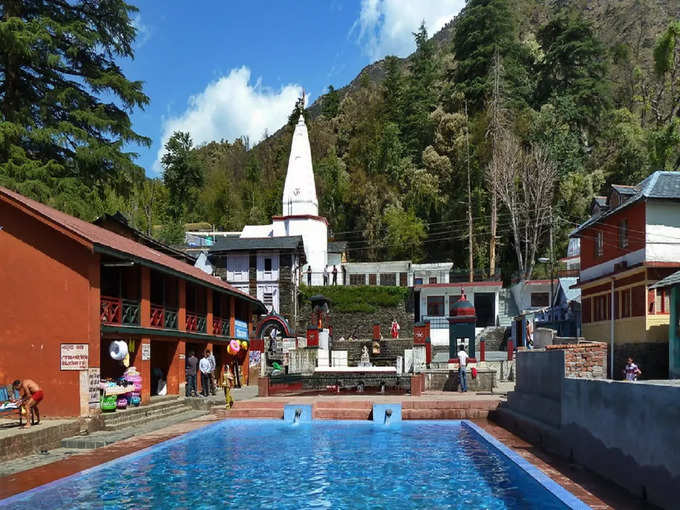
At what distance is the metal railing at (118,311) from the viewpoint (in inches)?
729

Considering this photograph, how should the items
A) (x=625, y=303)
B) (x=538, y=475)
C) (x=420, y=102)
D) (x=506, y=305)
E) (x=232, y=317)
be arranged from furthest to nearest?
(x=420, y=102)
(x=506, y=305)
(x=232, y=317)
(x=625, y=303)
(x=538, y=475)

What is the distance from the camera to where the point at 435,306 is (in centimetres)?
5375

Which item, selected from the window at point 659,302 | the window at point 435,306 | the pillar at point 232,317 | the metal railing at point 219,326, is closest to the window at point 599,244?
the window at point 659,302

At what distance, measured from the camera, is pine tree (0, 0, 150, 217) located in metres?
27.4

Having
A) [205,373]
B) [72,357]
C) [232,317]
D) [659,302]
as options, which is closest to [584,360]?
[72,357]

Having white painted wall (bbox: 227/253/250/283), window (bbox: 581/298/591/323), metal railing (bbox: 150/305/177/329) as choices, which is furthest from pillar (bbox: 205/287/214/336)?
white painted wall (bbox: 227/253/250/283)

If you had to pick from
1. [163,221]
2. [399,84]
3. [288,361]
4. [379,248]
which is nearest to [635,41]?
[399,84]

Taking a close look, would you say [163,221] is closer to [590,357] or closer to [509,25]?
[509,25]

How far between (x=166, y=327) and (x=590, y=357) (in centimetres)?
1452

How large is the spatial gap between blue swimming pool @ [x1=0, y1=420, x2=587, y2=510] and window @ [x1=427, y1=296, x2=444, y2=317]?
36293mm

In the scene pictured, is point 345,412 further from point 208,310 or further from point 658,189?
point 658,189

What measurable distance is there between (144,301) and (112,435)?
6.05 meters

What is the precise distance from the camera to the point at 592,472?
36.8 feet

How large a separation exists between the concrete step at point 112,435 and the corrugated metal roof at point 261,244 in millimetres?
31543
